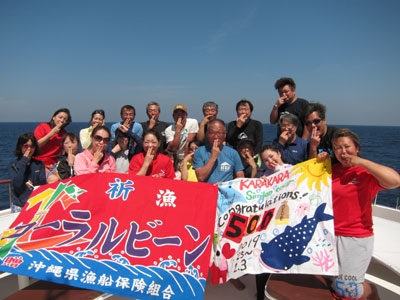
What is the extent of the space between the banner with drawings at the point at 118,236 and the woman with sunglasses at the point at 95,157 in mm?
425

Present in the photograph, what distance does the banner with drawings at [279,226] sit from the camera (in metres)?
2.82

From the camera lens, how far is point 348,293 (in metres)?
2.68

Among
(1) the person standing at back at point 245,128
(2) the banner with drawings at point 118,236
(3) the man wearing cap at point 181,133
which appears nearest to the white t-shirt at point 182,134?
(3) the man wearing cap at point 181,133

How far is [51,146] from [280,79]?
15.5 ft

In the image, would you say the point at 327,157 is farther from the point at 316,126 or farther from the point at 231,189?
the point at 231,189

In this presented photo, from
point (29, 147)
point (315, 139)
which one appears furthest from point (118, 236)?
point (315, 139)

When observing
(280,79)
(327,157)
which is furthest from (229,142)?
(327,157)

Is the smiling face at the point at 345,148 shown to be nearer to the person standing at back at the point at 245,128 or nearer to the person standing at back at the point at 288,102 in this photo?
the person standing at back at the point at 288,102

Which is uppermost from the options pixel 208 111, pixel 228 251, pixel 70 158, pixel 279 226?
pixel 208 111

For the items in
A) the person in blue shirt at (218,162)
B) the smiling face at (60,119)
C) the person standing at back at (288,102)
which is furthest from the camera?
the smiling face at (60,119)

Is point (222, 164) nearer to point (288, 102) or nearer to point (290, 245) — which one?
point (290, 245)

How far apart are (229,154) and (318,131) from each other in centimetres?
131

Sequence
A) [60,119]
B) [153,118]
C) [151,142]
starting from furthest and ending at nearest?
1. [153,118]
2. [60,119]
3. [151,142]

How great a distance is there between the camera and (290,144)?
4070 mm
